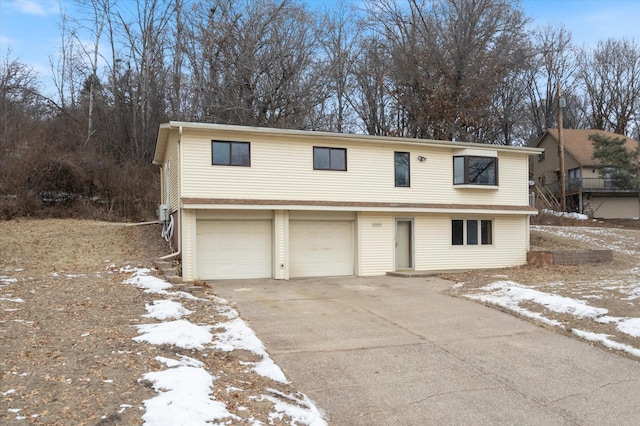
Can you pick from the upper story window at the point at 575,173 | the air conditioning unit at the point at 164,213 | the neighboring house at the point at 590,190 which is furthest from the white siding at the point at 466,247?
the upper story window at the point at 575,173

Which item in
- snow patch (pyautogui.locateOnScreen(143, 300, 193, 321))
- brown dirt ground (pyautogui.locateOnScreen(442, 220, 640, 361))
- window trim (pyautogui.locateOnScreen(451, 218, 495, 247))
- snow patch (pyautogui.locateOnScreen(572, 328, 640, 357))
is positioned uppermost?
window trim (pyautogui.locateOnScreen(451, 218, 495, 247))

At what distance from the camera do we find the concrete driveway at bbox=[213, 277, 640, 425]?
15.9 feet

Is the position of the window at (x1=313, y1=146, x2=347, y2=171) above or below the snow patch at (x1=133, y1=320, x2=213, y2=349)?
above

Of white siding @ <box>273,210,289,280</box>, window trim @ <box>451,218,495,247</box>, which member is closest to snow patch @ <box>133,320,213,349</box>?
white siding @ <box>273,210,289,280</box>

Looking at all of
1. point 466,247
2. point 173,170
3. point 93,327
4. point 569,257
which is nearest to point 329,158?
point 173,170

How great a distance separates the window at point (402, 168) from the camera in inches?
637

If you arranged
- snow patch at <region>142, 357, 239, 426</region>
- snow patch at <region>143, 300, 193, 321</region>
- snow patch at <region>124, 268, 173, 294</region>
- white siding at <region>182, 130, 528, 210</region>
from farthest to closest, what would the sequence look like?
1. white siding at <region>182, 130, 528, 210</region>
2. snow patch at <region>124, 268, 173, 294</region>
3. snow patch at <region>143, 300, 193, 321</region>
4. snow patch at <region>142, 357, 239, 426</region>

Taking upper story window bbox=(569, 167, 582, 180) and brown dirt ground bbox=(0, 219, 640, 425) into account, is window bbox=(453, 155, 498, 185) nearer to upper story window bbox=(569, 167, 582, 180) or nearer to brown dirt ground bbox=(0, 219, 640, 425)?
brown dirt ground bbox=(0, 219, 640, 425)

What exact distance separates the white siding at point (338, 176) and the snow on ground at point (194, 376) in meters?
5.78

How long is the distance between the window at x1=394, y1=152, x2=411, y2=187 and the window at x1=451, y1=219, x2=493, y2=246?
7.99ft

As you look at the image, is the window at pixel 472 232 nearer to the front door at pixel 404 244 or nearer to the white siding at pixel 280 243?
the front door at pixel 404 244

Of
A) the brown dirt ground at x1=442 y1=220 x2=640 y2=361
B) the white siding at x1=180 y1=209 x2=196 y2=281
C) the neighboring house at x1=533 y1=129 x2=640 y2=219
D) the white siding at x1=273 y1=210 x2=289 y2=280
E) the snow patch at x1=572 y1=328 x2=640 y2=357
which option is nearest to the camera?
the snow patch at x1=572 y1=328 x2=640 y2=357

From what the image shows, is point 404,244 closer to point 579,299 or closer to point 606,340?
point 579,299

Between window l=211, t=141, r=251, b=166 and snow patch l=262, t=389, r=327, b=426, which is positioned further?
window l=211, t=141, r=251, b=166
